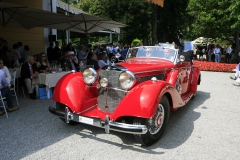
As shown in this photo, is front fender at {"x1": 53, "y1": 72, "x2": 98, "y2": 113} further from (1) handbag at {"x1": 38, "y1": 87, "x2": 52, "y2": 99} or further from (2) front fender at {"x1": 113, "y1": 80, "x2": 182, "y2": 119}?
(1) handbag at {"x1": 38, "y1": 87, "x2": 52, "y2": 99}

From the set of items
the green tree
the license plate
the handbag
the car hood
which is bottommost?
the handbag

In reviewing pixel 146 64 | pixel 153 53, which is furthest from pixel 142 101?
pixel 153 53

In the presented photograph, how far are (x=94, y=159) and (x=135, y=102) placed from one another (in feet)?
3.56

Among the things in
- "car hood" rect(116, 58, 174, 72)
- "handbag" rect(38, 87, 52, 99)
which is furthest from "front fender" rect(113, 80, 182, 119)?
"handbag" rect(38, 87, 52, 99)

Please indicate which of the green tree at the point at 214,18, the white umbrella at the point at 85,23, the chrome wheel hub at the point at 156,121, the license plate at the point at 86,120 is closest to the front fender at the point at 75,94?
the license plate at the point at 86,120

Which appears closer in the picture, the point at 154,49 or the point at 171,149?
the point at 171,149

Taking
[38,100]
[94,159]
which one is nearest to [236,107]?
[94,159]

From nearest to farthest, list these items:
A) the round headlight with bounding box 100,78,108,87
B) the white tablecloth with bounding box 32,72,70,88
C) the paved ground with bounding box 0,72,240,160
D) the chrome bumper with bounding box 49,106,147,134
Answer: the chrome bumper with bounding box 49,106,147,134 < the paved ground with bounding box 0,72,240,160 < the round headlight with bounding box 100,78,108,87 < the white tablecloth with bounding box 32,72,70,88

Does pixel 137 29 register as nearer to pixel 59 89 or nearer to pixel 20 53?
pixel 20 53

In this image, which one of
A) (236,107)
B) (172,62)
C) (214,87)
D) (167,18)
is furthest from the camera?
(167,18)

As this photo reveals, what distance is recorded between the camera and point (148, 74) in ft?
14.5

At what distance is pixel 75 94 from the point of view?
4078 mm

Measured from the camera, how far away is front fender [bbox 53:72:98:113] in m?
3.99

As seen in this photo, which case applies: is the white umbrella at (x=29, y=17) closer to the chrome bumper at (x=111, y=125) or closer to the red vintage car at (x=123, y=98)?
the red vintage car at (x=123, y=98)
